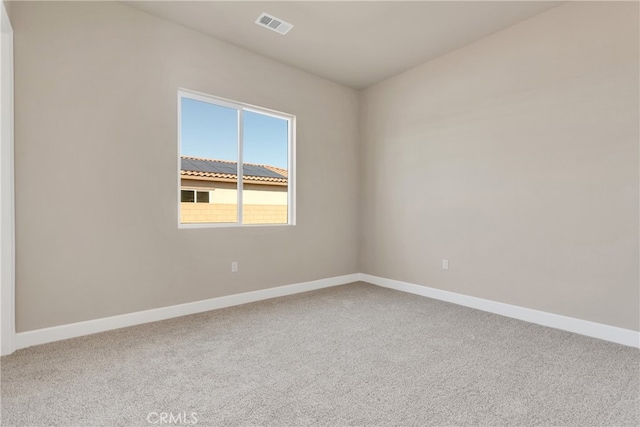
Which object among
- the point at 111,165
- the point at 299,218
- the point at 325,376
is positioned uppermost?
the point at 111,165

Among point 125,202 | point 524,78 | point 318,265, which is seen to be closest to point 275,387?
point 125,202

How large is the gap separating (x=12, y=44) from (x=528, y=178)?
4.41m

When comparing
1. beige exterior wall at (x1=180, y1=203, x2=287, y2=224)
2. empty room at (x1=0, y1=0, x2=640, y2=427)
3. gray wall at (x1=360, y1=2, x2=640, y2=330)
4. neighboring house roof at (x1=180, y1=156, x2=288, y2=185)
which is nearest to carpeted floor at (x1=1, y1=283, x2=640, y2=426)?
empty room at (x1=0, y1=0, x2=640, y2=427)

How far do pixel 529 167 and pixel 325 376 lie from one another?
2.68 meters

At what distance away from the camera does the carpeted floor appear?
1.60 metres

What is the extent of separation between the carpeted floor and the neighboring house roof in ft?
4.90

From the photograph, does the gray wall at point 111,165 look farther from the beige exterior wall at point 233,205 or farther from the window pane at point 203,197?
the window pane at point 203,197

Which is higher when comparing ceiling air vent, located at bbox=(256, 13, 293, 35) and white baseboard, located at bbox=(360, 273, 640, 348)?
ceiling air vent, located at bbox=(256, 13, 293, 35)

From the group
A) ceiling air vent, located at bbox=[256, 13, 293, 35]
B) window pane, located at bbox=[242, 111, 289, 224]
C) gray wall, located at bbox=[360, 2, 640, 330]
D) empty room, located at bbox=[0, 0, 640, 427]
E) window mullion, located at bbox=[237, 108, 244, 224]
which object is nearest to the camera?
empty room, located at bbox=[0, 0, 640, 427]

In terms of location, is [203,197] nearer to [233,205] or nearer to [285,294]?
[233,205]

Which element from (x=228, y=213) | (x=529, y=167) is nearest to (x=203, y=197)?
(x=228, y=213)

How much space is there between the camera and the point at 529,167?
3.05m

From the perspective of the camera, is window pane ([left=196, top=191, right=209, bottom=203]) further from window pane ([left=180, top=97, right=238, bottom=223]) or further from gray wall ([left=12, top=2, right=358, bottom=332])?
gray wall ([left=12, top=2, right=358, bottom=332])

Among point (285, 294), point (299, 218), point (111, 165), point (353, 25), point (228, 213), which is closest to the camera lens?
point (111, 165)
